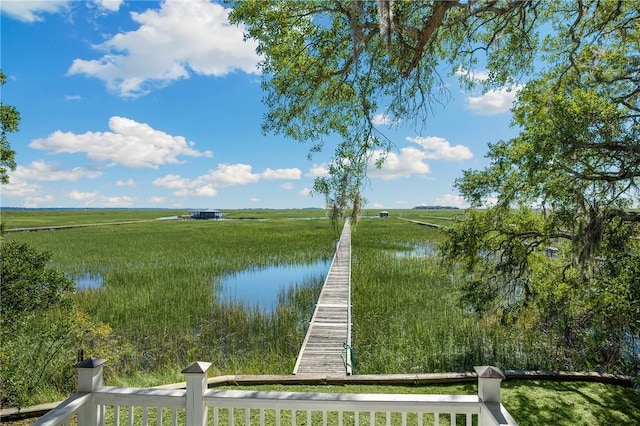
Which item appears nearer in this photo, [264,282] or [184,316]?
[184,316]

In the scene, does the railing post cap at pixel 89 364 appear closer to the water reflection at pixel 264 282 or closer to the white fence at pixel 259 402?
the white fence at pixel 259 402

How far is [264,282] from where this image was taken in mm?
15102

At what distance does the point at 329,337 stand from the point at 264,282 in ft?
25.5

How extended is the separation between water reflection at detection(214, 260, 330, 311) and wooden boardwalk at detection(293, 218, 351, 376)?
200 cm

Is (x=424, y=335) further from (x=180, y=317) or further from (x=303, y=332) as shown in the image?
(x=180, y=317)

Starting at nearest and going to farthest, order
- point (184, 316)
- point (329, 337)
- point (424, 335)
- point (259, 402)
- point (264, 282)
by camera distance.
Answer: point (259, 402)
point (329, 337)
point (424, 335)
point (184, 316)
point (264, 282)

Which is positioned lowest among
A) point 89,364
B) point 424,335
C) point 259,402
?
point 424,335

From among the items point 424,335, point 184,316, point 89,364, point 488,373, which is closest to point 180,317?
point 184,316

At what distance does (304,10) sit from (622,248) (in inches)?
240

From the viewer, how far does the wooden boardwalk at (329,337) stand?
637 cm

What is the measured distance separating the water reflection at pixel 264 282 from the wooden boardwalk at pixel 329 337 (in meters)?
2.00

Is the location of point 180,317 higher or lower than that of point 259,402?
lower

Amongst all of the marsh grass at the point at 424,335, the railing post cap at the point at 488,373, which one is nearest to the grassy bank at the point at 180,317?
the marsh grass at the point at 424,335

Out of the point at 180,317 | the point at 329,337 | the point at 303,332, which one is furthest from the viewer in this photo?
the point at 180,317
